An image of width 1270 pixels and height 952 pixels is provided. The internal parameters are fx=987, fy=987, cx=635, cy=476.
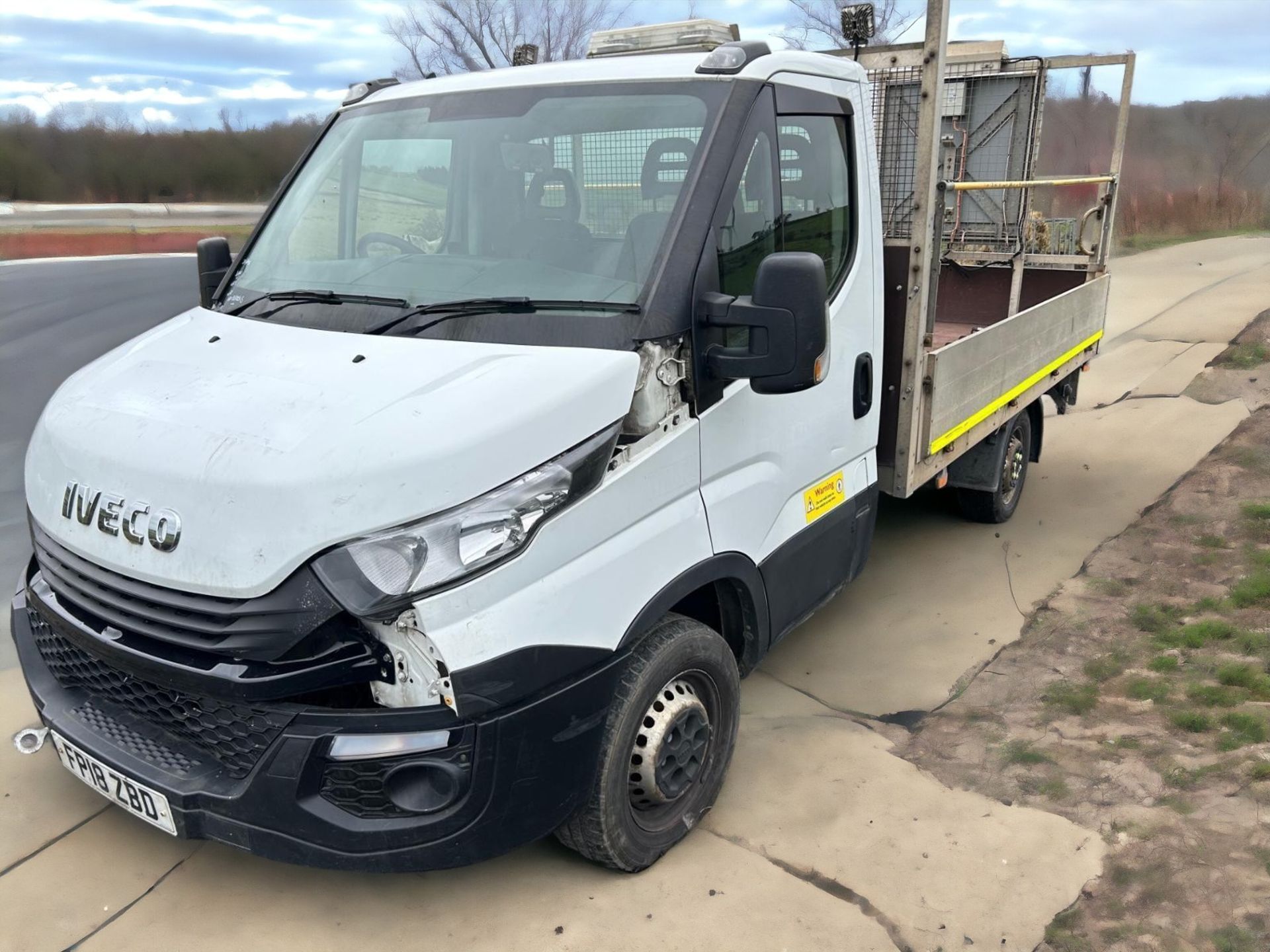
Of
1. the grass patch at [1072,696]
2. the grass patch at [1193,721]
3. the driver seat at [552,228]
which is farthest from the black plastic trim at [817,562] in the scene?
the grass patch at [1193,721]

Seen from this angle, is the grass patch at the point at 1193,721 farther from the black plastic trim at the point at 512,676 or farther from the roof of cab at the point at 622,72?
the roof of cab at the point at 622,72

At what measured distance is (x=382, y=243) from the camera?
3.38 metres

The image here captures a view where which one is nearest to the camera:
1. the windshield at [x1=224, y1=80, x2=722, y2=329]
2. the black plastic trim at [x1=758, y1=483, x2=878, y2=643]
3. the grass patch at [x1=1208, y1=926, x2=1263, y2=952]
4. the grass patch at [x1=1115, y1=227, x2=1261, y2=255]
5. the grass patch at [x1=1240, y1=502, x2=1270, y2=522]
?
the grass patch at [x1=1208, y1=926, x2=1263, y2=952]

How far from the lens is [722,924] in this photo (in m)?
2.78

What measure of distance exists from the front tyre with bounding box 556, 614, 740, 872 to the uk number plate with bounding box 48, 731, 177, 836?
106 cm

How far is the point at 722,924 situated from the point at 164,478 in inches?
75.2

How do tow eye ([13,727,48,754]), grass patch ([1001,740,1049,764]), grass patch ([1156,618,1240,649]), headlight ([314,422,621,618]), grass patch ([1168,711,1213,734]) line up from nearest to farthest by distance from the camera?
headlight ([314,422,621,618]) < tow eye ([13,727,48,754]) < grass patch ([1001,740,1049,764]) < grass patch ([1168,711,1213,734]) < grass patch ([1156,618,1240,649])

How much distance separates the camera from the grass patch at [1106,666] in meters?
4.17

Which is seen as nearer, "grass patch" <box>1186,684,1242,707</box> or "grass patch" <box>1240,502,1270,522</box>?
"grass patch" <box>1186,684,1242,707</box>

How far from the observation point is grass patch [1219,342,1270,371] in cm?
1005

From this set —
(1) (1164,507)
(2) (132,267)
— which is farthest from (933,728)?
(2) (132,267)

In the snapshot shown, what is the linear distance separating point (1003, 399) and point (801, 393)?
6.99ft

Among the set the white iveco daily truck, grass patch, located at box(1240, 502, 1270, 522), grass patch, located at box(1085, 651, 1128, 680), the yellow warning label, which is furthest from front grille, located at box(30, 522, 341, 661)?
grass patch, located at box(1240, 502, 1270, 522)

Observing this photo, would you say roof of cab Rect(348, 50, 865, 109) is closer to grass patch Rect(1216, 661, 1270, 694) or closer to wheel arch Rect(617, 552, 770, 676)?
wheel arch Rect(617, 552, 770, 676)
